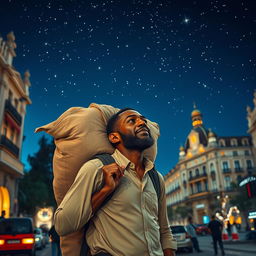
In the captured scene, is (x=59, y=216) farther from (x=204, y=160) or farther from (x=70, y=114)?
(x=204, y=160)

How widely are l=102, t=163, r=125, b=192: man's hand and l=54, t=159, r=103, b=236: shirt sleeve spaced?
56mm

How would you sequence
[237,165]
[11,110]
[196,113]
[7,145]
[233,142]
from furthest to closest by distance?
[196,113], [233,142], [237,165], [11,110], [7,145]

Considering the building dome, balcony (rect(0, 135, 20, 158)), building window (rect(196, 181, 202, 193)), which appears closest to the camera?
balcony (rect(0, 135, 20, 158))

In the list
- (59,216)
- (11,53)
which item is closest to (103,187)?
(59,216)

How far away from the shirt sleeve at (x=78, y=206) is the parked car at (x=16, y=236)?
9.02 meters

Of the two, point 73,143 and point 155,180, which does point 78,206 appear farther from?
point 155,180

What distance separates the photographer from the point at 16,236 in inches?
354

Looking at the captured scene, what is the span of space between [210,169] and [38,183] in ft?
121

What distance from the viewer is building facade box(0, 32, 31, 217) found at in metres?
17.8

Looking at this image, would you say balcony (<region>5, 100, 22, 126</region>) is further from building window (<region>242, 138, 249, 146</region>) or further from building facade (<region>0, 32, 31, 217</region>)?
building window (<region>242, 138, 249, 146</region>)

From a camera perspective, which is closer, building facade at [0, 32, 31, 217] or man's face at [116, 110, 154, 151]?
man's face at [116, 110, 154, 151]

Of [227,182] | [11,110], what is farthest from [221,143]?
[11,110]

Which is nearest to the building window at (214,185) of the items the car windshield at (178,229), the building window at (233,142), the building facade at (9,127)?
the building window at (233,142)

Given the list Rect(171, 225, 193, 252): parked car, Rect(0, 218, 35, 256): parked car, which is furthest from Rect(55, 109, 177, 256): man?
Rect(171, 225, 193, 252): parked car
